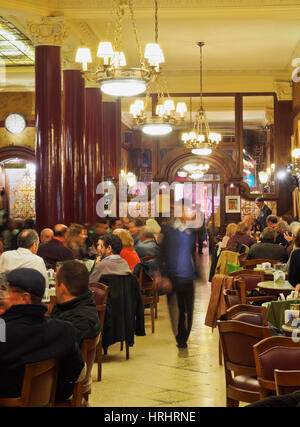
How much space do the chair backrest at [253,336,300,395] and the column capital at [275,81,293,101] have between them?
49.3 feet

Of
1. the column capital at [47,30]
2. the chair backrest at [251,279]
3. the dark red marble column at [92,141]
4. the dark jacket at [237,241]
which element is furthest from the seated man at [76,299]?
the dark red marble column at [92,141]

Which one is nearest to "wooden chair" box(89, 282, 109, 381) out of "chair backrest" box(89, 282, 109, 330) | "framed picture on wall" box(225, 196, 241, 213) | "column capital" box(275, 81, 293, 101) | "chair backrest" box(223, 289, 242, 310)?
"chair backrest" box(89, 282, 109, 330)

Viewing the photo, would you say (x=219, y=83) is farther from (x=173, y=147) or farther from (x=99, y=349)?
(x=99, y=349)

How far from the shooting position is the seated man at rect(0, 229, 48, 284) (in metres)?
6.32

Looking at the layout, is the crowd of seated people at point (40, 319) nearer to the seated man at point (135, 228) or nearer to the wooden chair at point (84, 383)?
the wooden chair at point (84, 383)

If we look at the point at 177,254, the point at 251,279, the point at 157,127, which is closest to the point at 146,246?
the point at 157,127

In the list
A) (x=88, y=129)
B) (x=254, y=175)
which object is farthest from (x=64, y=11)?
(x=254, y=175)

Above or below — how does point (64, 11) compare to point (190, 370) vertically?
above

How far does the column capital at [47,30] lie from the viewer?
10836 millimetres

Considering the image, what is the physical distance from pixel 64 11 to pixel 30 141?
9132 millimetres

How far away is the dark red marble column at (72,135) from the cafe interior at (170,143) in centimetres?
3

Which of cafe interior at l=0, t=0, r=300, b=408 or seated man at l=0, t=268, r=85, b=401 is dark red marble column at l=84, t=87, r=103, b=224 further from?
seated man at l=0, t=268, r=85, b=401

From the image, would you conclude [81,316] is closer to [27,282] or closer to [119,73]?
[27,282]

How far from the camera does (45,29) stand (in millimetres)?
10883
